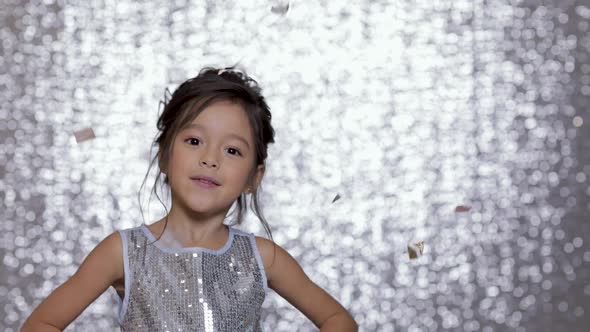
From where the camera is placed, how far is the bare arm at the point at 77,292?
3.38ft

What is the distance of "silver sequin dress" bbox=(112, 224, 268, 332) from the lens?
104cm

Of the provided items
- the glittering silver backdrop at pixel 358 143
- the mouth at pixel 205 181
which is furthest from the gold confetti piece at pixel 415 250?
the mouth at pixel 205 181

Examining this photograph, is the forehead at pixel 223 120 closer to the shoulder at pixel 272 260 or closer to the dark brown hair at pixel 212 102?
the dark brown hair at pixel 212 102

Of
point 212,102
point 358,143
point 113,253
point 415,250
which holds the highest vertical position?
point 212,102

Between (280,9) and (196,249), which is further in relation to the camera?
(280,9)

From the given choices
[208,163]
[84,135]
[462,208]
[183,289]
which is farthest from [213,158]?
[462,208]

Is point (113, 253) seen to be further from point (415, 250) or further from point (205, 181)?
point (415, 250)

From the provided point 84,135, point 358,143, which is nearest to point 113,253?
point 84,135

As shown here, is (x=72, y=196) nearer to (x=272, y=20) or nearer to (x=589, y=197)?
(x=272, y=20)

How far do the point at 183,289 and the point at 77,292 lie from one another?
10 centimetres

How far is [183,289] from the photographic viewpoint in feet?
3.46

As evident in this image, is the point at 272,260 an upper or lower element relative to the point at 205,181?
lower

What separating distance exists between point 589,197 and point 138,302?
714mm

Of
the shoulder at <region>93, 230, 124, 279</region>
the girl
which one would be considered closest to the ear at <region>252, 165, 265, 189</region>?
the girl
